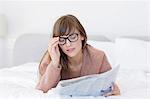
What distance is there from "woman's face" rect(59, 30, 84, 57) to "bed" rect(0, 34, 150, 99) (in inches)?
7.6

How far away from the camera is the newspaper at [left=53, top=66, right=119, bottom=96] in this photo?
3.60ft

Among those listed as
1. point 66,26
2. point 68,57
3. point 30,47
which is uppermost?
point 66,26

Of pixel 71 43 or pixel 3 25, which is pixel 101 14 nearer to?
pixel 3 25

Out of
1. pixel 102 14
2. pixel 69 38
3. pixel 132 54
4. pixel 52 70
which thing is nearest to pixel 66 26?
pixel 69 38

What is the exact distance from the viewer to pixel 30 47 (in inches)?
87.3

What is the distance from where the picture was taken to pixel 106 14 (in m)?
2.15

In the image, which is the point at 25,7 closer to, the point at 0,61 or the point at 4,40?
the point at 4,40

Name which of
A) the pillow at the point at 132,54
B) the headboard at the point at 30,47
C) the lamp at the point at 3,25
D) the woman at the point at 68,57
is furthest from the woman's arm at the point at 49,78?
the lamp at the point at 3,25

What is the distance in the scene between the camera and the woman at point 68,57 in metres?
1.21

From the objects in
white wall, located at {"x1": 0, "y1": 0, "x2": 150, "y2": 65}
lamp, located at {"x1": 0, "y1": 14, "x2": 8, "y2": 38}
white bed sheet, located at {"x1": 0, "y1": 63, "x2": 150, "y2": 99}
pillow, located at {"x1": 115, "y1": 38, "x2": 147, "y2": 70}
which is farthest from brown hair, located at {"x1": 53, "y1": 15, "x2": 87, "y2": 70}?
lamp, located at {"x1": 0, "y1": 14, "x2": 8, "y2": 38}

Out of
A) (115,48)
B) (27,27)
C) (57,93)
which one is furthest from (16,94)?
(27,27)

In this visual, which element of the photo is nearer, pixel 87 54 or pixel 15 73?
pixel 87 54

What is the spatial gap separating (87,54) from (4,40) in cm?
112

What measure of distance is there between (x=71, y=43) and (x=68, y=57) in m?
0.10
